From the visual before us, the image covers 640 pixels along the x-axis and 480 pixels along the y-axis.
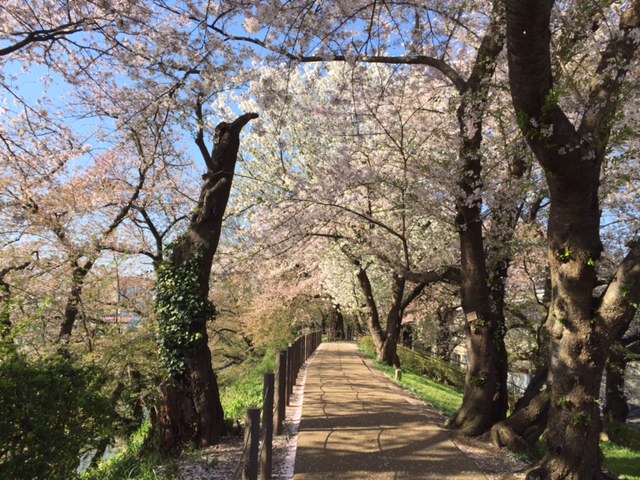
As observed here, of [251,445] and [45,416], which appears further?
[251,445]

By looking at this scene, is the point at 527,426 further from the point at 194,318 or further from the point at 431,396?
the point at 431,396

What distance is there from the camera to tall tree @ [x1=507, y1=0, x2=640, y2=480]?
4402 mm

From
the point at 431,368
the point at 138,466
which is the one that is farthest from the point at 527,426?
the point at 431,368

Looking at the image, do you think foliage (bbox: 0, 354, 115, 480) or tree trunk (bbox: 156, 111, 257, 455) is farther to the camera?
tree trunk (bbox: 156, 111, 257, 455)

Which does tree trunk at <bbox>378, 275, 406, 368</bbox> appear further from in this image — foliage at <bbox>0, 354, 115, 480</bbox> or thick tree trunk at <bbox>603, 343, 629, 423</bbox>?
foliage at <bbox>0, 354, 115, 480</bbox>

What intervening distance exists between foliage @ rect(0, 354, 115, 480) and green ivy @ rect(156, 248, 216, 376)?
2.43 meters

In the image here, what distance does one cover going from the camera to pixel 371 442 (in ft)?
20.3

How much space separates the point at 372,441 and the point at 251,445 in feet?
9.44

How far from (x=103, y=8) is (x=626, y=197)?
13.5m

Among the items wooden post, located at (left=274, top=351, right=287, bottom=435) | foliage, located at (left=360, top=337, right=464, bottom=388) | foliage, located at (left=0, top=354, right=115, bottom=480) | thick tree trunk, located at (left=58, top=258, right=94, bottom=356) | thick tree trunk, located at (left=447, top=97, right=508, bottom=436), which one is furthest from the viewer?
foliage, located at (left=360, top=337, right=464, bottom=388)

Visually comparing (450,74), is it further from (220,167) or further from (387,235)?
(387,235)

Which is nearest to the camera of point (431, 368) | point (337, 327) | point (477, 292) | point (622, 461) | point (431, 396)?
point (477, 292)

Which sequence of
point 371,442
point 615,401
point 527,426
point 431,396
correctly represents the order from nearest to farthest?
point 371,442, point 527,426, point 431,396, point 615,401

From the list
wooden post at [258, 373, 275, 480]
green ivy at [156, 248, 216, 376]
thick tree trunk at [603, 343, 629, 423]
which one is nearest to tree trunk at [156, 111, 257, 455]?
green ivy at [156, 248, 216, 376]
